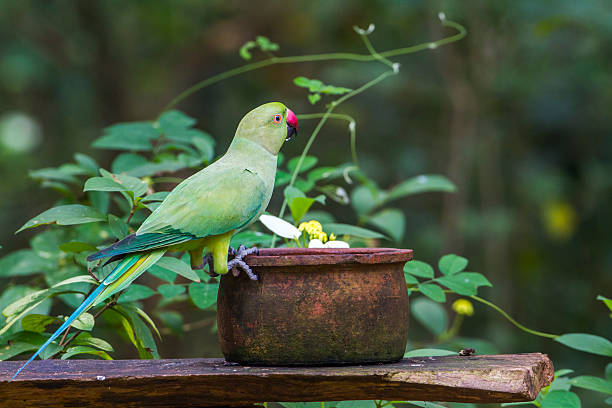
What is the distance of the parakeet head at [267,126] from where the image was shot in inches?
71.1

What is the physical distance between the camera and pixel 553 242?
5.36 meters

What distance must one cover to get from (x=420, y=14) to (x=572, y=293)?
2.28 metres

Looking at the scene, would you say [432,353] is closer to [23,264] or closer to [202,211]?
[202,211]

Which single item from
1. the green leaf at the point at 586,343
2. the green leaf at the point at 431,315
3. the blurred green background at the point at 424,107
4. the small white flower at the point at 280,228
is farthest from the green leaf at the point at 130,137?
the blurred green background at the point at 424,107

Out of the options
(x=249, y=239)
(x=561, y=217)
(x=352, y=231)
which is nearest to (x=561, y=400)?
(x=352, y=231)

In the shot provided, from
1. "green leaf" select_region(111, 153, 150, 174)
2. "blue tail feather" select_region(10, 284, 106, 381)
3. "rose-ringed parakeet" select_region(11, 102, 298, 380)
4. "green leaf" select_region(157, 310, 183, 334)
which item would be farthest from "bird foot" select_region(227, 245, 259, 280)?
"green leaf" select_region(157, 310, 183, 334)

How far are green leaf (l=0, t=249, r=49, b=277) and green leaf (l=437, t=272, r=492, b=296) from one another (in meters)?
1.40

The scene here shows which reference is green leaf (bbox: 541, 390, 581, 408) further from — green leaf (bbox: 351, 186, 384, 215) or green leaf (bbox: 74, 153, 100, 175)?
green leaf (bbox: 74, 153, 100, 175)

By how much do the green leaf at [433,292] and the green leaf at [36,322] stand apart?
1010 millimetres

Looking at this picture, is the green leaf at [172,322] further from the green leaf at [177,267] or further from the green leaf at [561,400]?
the green leaf at [561,400]

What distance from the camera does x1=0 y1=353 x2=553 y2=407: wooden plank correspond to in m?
1.37

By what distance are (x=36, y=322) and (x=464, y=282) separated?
118 centimetres

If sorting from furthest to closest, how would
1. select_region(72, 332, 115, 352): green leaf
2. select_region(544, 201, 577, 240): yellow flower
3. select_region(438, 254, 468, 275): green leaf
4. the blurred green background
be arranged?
select_region(544, 201, 577, 240): yellow flower → the blurred green background → select_region(438, 254, 468, 275): green leaf → select_region(72, 332, 115, 352): green leaf

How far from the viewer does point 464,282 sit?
201 cm
